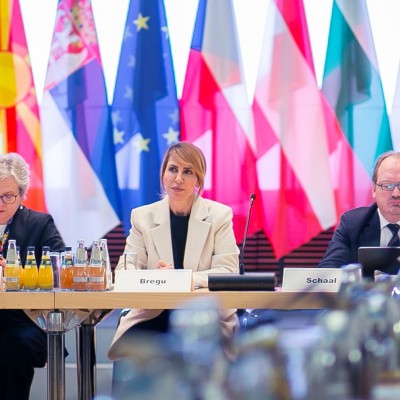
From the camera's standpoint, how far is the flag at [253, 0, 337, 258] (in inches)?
200

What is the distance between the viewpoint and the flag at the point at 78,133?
5137mm

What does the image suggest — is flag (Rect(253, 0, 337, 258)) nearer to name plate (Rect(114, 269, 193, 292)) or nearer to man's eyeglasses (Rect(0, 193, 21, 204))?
man's eyeglasses (Rect(0, 193, 21, 204))

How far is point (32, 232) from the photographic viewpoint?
143 inches

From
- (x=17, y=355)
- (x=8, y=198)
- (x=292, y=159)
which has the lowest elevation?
(x=17, y=355)

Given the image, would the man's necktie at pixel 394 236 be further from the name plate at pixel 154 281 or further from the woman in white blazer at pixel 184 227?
the name plate at pixel 154 281

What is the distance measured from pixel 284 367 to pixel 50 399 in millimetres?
2466

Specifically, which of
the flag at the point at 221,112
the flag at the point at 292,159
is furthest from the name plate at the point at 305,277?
the flag at the point at 292,159

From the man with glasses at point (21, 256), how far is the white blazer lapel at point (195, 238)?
22.5 inches

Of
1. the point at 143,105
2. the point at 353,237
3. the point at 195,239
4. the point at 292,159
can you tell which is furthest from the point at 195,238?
the point at 143,105

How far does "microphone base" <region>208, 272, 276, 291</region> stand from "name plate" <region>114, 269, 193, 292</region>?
3.9 inches

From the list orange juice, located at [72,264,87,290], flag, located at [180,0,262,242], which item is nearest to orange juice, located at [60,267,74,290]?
orange juice, located at [72,264,87,290]

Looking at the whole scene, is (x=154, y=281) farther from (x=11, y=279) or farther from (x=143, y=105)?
(x=143, y=105)

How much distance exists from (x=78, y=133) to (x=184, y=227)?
62.9 inches

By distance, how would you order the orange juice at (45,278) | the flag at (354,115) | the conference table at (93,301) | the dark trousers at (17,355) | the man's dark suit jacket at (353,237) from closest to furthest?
the conference table at (93,301)
the orange juice at (45,278)
the dark trousers at (17,355)
the man's dark suit jacket at (353,237)
the flag at (354,115)
